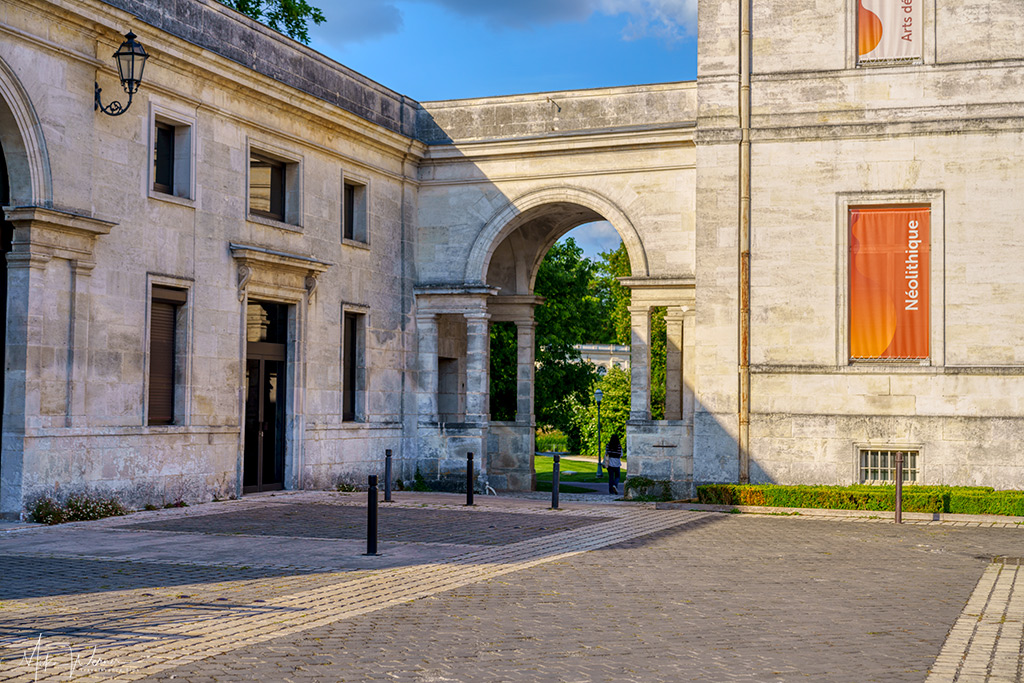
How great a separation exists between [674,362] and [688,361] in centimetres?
77

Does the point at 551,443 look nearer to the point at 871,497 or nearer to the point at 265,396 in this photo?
the point at 265,396

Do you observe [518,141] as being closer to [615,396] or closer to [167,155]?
[167,155]

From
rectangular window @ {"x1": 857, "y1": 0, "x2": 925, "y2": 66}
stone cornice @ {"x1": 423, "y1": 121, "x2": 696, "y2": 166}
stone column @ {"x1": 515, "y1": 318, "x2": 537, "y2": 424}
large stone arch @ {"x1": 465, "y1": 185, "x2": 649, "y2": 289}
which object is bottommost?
stone column @ {"x1": 515, "y1": 318, "x2": 537, "y2": 424}

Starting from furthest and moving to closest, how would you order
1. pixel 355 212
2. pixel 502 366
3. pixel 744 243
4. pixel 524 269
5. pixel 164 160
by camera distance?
1. pixel 502 366
2. pixel 524 269
3. pixel 355 212
4. pixel 744 243
5. pixel 164 160

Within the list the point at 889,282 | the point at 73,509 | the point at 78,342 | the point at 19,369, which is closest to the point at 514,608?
the point at 73,509

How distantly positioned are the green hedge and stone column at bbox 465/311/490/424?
19.0ft

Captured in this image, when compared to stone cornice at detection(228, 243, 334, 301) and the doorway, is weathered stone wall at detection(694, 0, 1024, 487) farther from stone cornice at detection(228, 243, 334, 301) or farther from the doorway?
the doorway

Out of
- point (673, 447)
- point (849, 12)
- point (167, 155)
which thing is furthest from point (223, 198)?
point (849, 12)

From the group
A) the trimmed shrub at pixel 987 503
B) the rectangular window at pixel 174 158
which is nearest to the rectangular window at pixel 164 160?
the rectangular window at pixel 174 158

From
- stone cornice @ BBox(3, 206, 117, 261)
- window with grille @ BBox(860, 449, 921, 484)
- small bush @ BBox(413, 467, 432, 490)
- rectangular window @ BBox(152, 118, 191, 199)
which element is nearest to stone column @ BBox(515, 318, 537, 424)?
small bush @ BBox(413, 467, 432, 490)

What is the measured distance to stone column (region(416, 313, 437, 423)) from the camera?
23875mm

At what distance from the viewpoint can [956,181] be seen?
19.8 m

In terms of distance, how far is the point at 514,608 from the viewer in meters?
8.94

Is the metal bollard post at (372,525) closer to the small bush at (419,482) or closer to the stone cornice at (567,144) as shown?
the small bush at (419,482)
